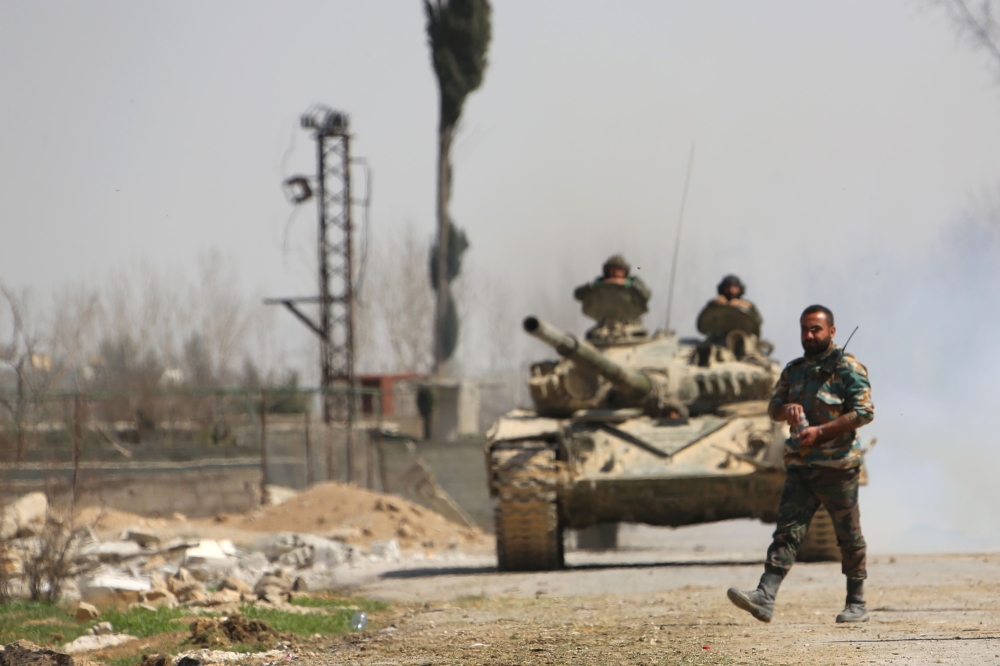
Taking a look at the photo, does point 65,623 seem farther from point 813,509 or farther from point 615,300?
point 615,300

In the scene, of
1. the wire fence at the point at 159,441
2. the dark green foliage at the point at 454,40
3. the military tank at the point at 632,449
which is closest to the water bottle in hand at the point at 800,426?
the military tank at the point at 632,449

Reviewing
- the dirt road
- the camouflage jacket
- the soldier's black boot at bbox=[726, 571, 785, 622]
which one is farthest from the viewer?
the camouflage jacket

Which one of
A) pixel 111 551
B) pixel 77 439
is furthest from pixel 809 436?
pixel 77 439

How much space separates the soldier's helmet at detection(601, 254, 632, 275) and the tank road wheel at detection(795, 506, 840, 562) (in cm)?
379

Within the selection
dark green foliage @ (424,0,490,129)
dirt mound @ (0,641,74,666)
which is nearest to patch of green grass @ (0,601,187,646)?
dirt mound @ (0,641,74,666)

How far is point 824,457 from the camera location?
7.42 metres

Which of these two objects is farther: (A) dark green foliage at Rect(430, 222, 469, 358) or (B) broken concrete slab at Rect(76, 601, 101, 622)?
(A) dark green foliage at Rect(430, 222, 469, 358)

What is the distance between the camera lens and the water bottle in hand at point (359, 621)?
8617mm

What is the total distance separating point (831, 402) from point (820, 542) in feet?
18.4

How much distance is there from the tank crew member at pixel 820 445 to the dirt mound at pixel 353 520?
1121cm

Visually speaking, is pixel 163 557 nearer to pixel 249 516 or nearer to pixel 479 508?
pixel 249 516

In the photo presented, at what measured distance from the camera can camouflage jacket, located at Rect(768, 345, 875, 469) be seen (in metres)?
7.34

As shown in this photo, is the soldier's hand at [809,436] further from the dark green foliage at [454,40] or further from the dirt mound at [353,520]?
the dark green foliage at [454,40]

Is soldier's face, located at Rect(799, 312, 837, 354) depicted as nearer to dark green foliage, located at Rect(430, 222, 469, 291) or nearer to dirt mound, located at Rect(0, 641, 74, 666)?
dirt mound, located at Rect(0, 641, 74, 666)
